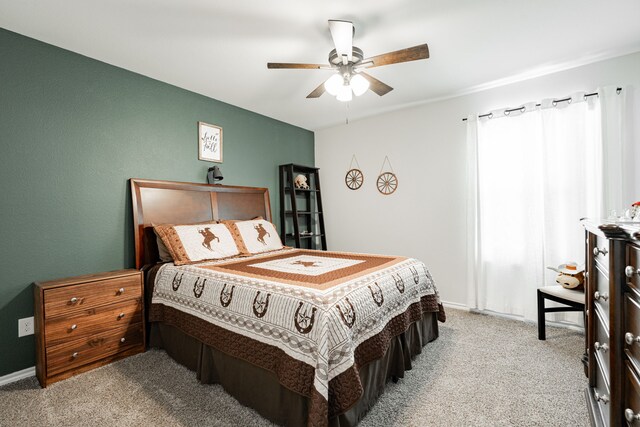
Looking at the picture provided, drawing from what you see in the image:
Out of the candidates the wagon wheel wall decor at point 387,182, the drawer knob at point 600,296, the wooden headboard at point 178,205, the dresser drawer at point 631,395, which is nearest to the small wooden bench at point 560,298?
the drawer knob at point 600,296

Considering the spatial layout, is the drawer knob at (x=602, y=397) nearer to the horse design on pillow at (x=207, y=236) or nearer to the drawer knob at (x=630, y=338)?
the drawer knob at (x=630, y=338)

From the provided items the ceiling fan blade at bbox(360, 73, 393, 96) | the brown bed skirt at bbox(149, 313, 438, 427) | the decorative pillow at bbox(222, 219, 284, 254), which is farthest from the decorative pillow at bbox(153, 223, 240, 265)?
the ceiling fan blade at bbox(360, 73, 393, 96)

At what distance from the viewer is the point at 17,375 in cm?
224

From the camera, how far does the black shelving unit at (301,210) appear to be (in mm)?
4430

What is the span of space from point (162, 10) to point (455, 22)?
2.09 meters

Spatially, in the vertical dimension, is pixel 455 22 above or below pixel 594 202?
above

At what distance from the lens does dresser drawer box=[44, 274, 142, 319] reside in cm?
215

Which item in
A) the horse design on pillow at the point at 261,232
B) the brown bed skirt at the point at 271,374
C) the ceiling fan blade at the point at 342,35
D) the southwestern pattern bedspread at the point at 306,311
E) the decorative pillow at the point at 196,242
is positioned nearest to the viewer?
the southwestern pattern bedspread at the point at 306,311

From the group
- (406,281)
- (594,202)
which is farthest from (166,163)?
(594,202)

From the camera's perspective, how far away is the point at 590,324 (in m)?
1.66

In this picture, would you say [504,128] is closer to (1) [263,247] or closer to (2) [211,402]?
(1) [263,247]

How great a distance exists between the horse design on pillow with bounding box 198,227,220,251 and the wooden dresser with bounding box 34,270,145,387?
23.9 inches

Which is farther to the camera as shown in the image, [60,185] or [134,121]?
[134,121]

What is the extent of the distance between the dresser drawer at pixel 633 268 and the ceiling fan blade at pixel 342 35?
183 centimetres
